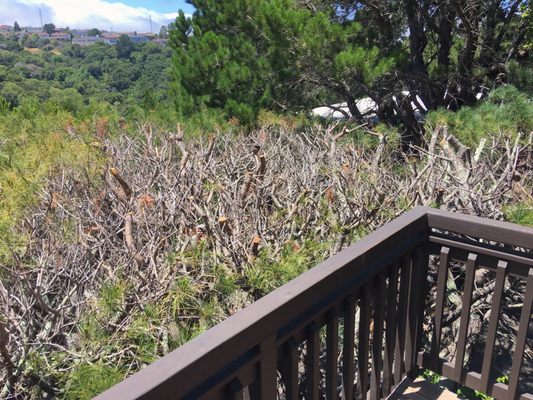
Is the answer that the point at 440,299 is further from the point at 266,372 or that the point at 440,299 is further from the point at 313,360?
the point at 266,372

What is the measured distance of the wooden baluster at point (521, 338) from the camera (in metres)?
1.65

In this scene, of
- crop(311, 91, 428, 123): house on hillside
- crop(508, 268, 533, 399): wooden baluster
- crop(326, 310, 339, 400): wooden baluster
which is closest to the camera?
crop(326, 310, 339, 400): wooden baluster

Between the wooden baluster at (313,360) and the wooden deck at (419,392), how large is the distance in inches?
26.8

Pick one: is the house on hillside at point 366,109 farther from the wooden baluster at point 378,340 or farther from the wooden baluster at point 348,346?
the wooden baluster at point 348,346

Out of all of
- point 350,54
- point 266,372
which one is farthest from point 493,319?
point 350,54

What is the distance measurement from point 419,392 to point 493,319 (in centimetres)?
51

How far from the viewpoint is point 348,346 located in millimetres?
1513

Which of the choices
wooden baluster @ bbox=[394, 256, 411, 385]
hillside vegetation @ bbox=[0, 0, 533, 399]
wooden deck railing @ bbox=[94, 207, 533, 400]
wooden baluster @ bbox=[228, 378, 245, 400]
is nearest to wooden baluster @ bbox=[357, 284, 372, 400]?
wooden deck railing @ bbox=[94, 207, 533, 400]

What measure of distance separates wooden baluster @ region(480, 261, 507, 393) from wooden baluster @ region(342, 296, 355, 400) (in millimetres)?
600

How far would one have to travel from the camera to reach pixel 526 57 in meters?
6.81

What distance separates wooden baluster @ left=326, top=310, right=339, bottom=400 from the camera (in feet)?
4.47

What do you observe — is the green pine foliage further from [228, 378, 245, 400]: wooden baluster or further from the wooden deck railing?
[228, 378, 245, 400]: wooden baluster

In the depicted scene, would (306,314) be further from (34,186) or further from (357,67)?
(357,67)

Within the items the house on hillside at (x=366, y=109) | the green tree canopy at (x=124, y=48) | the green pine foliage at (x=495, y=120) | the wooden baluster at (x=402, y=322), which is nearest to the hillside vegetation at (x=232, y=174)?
the green pine foliage at (x=495, y=120)
